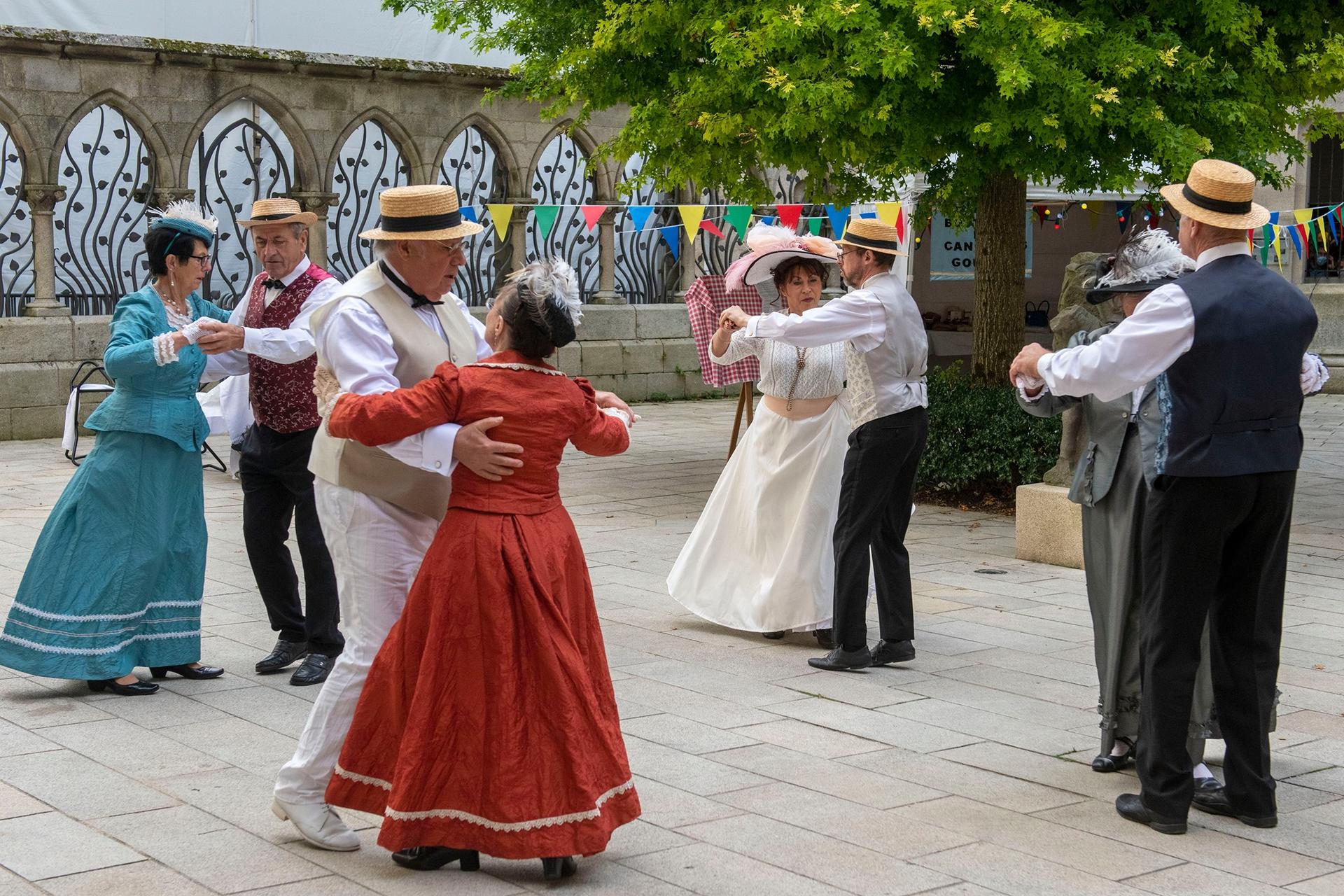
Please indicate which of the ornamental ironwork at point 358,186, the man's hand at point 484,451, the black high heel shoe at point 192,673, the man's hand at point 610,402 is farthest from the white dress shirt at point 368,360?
the ornamental ironwork at point 358,186

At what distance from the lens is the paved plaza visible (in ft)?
13.2

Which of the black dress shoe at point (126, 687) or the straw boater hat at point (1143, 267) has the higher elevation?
the straw boater hat at point (1143, 267)

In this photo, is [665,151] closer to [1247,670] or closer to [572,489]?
[572,489]

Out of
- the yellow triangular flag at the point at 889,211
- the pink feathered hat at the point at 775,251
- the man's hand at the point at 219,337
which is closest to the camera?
the man's hand at the point at 219,337

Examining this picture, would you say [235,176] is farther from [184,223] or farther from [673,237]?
[184,223]

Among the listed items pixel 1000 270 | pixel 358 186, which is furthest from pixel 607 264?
pixel 1000 270

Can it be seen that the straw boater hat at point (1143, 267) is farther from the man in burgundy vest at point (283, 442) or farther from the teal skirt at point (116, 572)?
the teal skirt at point (116, 572)

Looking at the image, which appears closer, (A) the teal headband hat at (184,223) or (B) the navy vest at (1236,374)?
(B) the navy vest at (1236,374)

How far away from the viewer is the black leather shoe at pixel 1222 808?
4477mm

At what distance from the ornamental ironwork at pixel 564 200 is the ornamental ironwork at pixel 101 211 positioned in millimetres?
4262

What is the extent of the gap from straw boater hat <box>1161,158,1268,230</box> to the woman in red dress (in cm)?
176

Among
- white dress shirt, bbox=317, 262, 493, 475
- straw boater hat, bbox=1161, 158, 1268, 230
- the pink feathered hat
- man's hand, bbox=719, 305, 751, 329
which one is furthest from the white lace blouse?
white dress shirt, bbox=317, 262, 493, 475

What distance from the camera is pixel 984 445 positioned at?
1045 centimetres

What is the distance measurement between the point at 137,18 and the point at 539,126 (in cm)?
487
